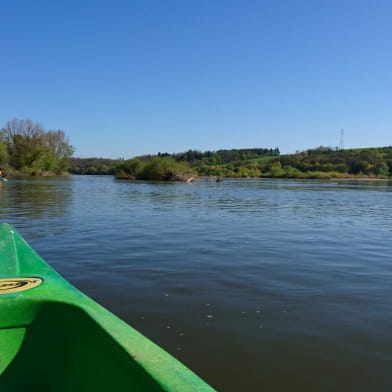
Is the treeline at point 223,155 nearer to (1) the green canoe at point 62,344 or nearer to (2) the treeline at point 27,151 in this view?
(2) the treeline at point 27,151

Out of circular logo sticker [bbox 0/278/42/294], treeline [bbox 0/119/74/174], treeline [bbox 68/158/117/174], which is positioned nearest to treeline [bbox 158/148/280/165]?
treeline [bbox 68/158/117/174]

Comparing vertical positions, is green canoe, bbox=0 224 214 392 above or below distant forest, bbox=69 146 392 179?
below

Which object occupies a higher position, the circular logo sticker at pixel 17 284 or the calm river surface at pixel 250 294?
the circular logo sticker at pixel 17 284

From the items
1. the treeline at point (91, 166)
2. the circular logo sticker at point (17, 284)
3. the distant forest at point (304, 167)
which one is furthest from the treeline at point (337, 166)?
the circular logo sticker at point (17, 284)

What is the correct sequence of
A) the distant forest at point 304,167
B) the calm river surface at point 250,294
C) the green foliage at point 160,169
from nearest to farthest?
the calm river surface at point 250,294 → the green foliage at point 160,169 → the distant forest at point 304,167

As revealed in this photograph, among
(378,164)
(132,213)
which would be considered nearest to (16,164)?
(132,213)

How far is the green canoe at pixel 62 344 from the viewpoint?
6.39 feet

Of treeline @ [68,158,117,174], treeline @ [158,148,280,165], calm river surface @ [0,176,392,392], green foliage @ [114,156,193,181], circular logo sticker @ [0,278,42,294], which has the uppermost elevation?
treeline @ [158,148,280,165]

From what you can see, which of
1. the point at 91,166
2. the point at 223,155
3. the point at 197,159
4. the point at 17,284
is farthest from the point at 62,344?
the point at 223,155

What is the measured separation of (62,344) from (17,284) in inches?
33.1

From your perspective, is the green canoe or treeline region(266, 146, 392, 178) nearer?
the green canoe

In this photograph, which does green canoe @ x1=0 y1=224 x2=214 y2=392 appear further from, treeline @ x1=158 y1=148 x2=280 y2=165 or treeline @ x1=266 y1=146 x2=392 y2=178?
treeline @ x1=158 y1=148 x2=280 y2=165

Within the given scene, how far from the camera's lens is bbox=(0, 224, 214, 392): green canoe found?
6.39ft

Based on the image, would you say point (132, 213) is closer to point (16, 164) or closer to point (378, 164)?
point (16, 164)
